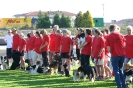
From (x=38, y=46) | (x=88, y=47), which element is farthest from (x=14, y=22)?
(x=88, y=47)

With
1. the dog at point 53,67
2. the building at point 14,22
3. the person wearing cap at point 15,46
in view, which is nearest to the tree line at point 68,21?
the building at point 14,22

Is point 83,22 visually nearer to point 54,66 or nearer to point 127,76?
point 54,66

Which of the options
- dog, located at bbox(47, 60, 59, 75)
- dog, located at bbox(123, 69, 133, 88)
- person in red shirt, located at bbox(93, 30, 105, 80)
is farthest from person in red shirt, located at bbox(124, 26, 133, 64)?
dog, located at bbox(47, 60, 59, 75)

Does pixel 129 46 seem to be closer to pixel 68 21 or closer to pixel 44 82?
pixel 44 82

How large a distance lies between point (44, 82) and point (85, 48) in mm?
1944

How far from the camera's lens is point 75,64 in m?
20.6

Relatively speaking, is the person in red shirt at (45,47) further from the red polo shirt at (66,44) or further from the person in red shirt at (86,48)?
the person in red shirt at (86,48)

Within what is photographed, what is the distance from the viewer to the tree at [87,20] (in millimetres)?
68250

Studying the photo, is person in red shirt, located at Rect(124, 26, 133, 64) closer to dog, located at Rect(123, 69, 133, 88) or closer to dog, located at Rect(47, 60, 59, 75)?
dog, located at Rect(123, 69, 133, 88)

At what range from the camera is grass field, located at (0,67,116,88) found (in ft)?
44.0

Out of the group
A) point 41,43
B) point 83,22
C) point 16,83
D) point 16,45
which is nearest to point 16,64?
point 16,45

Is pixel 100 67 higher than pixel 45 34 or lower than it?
lower

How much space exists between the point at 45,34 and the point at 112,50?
18.6ft

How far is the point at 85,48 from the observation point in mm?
14547
